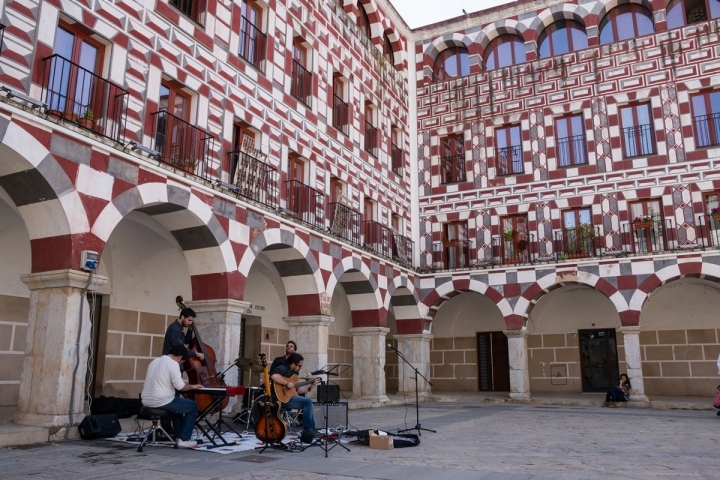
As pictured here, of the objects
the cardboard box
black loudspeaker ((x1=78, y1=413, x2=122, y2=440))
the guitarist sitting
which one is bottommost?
the cardboard box

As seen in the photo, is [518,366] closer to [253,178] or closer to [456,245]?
[456,245]

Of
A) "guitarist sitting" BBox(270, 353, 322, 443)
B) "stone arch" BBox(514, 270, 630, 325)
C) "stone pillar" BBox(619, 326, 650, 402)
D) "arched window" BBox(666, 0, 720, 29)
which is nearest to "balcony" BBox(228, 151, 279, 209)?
"guitarist sitting" BBox(270, 353, 322, 443)

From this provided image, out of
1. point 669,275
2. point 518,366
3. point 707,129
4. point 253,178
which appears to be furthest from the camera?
point 518,366

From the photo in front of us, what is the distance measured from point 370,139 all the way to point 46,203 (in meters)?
10.7

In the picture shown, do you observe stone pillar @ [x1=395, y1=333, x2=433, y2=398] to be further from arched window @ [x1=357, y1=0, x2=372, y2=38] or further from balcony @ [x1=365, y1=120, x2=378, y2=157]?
arched window @ [x1=357, y1=0, x2=372, y2=38]

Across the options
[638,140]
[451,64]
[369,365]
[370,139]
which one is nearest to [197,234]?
[369,365]

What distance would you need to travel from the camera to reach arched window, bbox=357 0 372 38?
60.4 ft

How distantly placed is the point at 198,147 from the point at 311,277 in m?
3.97

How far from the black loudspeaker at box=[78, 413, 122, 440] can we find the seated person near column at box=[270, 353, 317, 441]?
2.01 m

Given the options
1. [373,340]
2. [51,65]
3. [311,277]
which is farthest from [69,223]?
[373,340]

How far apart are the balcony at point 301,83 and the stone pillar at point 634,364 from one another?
32.5 ft

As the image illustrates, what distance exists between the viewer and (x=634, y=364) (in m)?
16.0

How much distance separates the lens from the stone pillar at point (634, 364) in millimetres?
15797

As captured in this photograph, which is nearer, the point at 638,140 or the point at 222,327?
the point at 222,327
